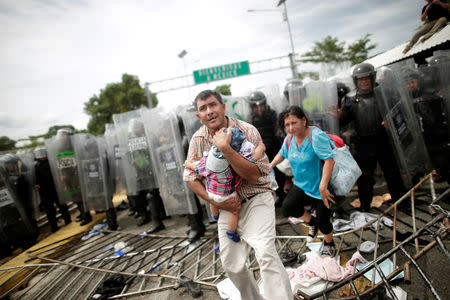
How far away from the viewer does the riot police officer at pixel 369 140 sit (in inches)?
143

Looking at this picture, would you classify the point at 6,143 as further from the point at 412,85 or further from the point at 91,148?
the point at 412,85

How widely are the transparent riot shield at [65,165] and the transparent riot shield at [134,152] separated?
142 cm

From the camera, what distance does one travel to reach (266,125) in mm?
4816

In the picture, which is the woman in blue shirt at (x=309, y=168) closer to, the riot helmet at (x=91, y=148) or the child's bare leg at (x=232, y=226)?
the child's bare leg at (x=232, y=226)

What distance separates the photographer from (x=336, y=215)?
150 inches

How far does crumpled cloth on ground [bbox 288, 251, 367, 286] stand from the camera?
7.31 ft

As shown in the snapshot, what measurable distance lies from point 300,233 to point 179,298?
1.91m

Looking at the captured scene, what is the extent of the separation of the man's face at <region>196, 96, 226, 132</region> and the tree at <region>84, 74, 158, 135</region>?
92.5 ft

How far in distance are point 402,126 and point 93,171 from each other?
5.71 m

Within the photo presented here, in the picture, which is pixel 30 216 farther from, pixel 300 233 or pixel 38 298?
pixel 300 233

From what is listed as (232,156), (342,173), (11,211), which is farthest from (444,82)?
(11,211)

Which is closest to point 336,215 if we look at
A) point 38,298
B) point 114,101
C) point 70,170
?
point 38,298

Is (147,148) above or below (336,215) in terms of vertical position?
above

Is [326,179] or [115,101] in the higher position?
[115,101]
